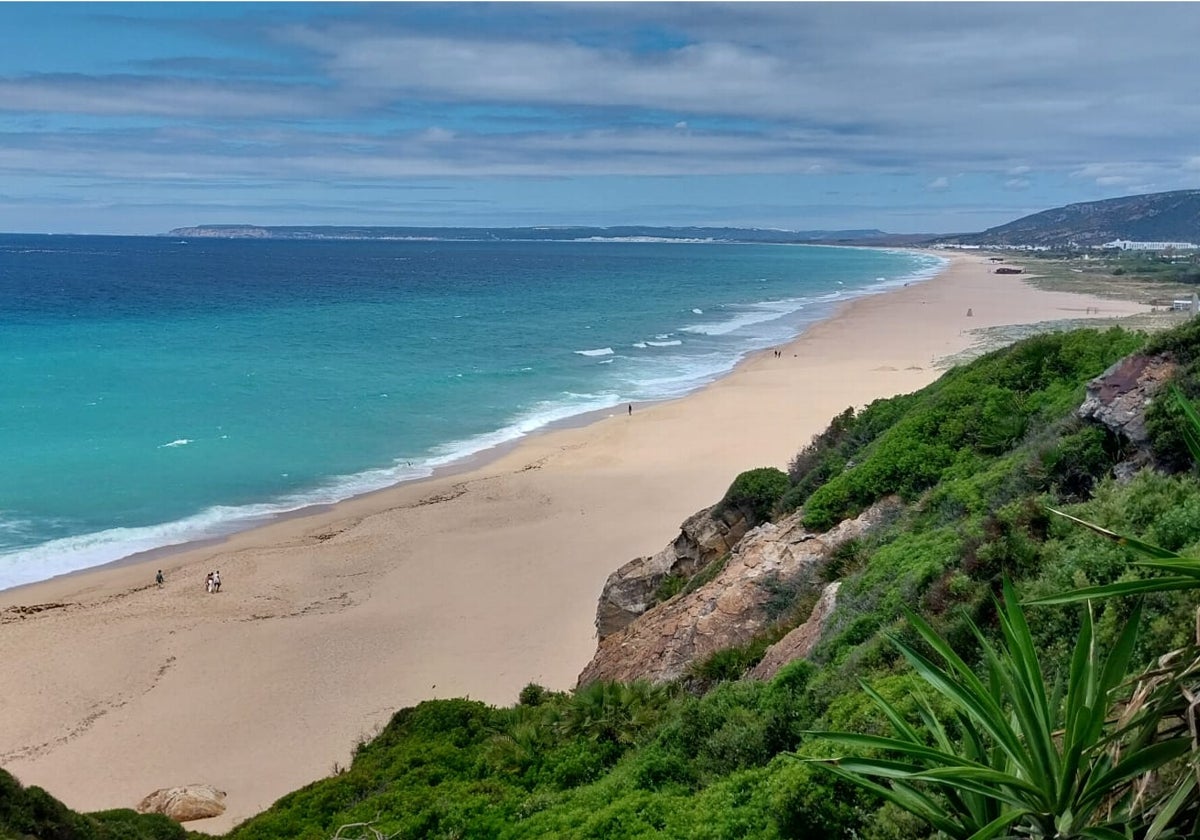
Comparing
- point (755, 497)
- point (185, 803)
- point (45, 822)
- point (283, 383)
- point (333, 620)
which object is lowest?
point (185, 803)

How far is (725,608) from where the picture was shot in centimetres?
1024

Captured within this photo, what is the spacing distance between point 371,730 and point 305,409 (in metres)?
26.3

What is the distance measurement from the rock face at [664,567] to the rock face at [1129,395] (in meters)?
6.00

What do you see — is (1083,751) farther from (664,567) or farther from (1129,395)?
(664,567)

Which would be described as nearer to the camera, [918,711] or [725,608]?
[918,711]

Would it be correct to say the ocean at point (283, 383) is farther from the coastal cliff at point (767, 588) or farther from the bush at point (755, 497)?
the coastal cliff at point (767, 588)

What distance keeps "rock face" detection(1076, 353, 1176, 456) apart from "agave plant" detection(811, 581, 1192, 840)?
5.17 m

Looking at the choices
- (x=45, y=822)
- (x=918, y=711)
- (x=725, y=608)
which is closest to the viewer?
(x=918, y=711)

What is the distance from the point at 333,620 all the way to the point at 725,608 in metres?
11.3

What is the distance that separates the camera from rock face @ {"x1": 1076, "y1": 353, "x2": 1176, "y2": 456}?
779cm

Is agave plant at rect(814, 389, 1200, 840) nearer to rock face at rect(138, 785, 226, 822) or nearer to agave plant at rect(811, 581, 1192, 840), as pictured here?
agave plant at rect(811, 581, 1192, 840)

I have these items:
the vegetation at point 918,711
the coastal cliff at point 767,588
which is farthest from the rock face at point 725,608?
the vegetation at point 918,711

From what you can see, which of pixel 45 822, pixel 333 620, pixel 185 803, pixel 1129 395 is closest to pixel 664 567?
pixel 1129 395

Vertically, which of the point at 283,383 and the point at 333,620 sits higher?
the point at 283,383
